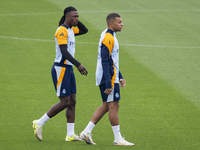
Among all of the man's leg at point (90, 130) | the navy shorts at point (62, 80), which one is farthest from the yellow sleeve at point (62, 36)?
the man's leg at point (90, 130)

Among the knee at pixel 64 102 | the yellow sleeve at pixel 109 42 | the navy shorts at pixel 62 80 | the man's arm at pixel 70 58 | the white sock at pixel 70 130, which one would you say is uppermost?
the yellow sleeve at pixel 109 42

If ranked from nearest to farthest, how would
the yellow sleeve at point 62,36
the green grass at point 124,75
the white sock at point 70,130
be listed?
the yellow sleeve at point 62,36, the white sock at point 70,130, the green grass at point 124,75

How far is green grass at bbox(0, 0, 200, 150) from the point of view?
23.2ft

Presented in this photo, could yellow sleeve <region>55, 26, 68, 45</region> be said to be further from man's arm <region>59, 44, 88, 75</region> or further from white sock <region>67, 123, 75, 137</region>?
white sock <region>67, 123, 75, 137</region>

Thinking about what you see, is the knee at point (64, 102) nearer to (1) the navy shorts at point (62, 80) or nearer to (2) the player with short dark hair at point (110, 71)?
(1) the navy shorts at point (62, 80)

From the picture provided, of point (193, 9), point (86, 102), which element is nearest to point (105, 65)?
point (86, 102)

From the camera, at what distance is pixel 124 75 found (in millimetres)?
11047

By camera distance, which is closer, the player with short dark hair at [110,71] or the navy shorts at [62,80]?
the player with short dark hair at [110,71]

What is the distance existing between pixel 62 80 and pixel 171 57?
262 inches

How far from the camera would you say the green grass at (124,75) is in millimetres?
7082

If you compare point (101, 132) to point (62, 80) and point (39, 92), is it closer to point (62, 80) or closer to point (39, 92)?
point (62, 80)

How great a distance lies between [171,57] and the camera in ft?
41.6

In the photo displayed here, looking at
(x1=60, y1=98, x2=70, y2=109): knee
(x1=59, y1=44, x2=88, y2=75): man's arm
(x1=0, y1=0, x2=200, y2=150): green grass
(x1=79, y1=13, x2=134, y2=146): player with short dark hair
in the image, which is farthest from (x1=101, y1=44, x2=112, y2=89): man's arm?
(x1=0, y1=0, x2=200, y2=150): green grass

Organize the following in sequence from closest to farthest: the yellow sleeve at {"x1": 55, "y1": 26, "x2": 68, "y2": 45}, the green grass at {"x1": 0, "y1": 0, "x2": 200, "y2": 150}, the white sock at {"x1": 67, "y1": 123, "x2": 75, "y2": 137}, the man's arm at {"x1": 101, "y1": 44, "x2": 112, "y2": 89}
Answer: the man's arm at {"x1": 101, "y1": 44, "x2": 112, "y2": 89} < the yellow sleeve at {"x1": 55, "y1": 26, "x2": 68, "y2": 45} < the white sock at {"x1": 67, "y1": 123, "x2": 75, "y2": 137} < the green grass at {"x1": 0, "y1": 0, "x2": 200, "y2": 150}
